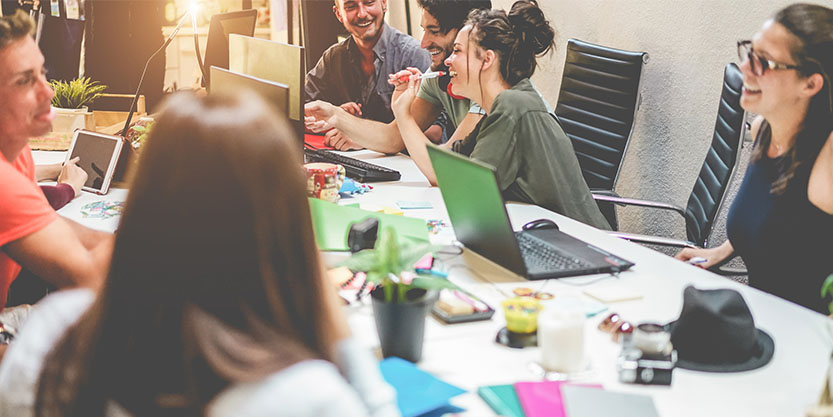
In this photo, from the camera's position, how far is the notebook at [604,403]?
3.66ft

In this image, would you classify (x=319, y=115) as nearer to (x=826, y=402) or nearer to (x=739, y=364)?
(x=739, y=364)

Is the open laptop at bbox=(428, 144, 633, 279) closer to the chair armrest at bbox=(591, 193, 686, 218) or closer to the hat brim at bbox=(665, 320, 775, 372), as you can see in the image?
the hat brim at bbox=(665, 320, 775, 372)

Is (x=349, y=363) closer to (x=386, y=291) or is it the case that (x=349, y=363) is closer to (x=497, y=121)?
(x=386, y=291)

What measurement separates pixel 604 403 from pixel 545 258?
620 millimetres

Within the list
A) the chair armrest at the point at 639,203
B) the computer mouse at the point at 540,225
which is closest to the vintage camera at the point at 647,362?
the computer mouse at the point at 540,225

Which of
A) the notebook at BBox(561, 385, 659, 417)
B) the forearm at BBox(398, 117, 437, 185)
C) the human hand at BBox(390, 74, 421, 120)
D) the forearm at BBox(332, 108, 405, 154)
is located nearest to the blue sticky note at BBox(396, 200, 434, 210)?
the forearm at BBox(398, 117, 437, 185)

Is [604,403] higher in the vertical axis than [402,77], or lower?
lower

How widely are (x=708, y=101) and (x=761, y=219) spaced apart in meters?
1.13

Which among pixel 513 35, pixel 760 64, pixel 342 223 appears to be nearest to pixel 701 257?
pixel 760 64

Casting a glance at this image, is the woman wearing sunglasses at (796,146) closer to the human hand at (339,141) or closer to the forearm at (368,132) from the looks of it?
the forearm at (368,132)

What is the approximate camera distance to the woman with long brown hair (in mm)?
756

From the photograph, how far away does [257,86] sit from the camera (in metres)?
2.03

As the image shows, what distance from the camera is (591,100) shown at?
304 centimetres

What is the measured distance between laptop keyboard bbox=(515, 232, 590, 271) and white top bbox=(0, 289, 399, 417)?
0.79 m
